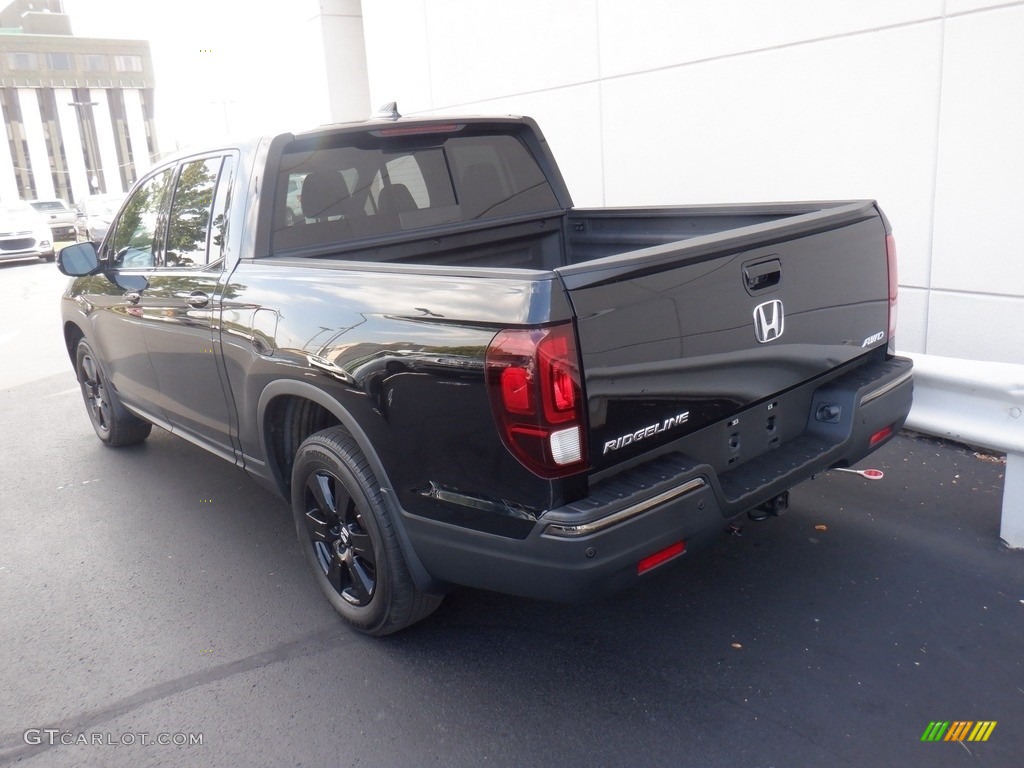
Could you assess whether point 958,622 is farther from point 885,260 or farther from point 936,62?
point 936,62

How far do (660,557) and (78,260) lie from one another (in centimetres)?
380

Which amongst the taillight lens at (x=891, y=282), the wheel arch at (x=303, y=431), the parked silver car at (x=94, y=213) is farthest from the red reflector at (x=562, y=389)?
the parked silver car at (x=94, y=213)

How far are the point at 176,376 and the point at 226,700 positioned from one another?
1.86 metres

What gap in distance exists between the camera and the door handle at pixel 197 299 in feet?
12.8

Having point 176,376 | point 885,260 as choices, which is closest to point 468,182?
point 176,376

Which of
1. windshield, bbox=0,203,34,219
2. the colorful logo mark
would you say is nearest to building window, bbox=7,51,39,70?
windshield, bbox=0,203,34,219

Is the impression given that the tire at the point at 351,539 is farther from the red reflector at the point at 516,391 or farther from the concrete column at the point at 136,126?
the concrete column at the point at 136,126

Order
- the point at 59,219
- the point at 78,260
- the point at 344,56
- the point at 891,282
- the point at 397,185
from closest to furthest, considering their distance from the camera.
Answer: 1. the point at 891,282
2. the point at 397,185
3. the point at 78,260
4. the point at 344,56
5. the point at 59,219

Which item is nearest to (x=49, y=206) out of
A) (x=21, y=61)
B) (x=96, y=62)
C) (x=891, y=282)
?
(x=891, y=282)

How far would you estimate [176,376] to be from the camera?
4391 millimetres

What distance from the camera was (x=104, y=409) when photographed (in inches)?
231

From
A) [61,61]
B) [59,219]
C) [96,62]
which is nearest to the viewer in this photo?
[59,219]

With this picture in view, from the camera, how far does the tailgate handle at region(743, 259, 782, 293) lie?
9.39ft

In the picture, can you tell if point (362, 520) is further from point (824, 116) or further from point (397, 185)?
point (824, 116)
